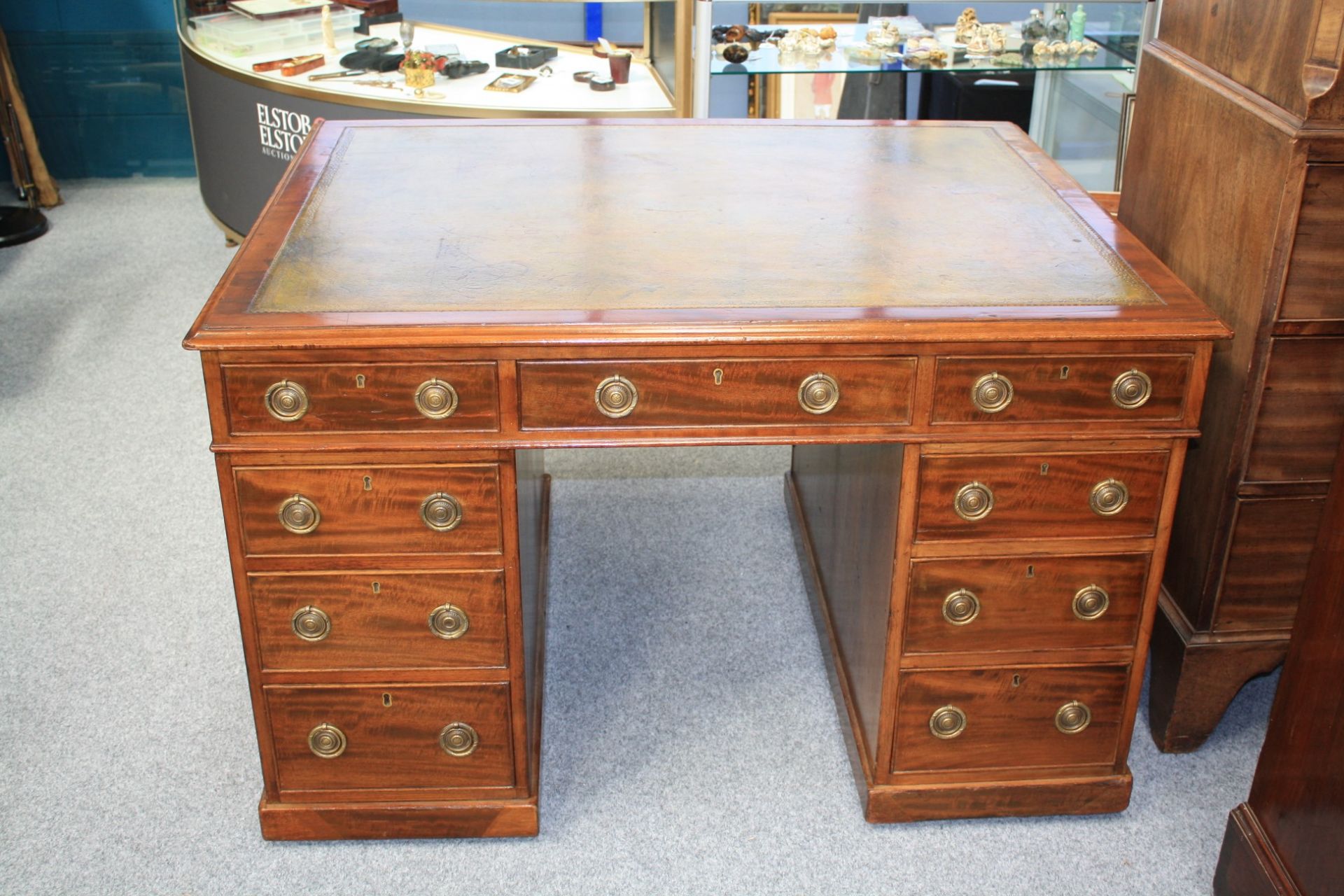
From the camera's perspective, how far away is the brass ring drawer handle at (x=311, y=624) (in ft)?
6.80

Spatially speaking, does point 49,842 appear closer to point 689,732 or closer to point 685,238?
point 689,732

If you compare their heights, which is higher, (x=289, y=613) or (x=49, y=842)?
(x=289, y=613)

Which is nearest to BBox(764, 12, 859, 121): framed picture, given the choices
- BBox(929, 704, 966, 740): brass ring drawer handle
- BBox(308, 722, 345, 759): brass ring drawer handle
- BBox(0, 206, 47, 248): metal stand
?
BBox(929, 704, 966, 740): brass ring drawer handle

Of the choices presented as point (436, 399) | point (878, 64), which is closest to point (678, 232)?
point (436, 399)

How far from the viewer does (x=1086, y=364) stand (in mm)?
1925

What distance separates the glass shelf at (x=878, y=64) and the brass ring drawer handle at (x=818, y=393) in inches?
70.8

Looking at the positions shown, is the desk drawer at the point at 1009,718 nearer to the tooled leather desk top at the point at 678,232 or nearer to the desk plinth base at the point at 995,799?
the desk plinth base at the point at 995,799

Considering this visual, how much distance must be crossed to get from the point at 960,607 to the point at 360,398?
39.0 inches

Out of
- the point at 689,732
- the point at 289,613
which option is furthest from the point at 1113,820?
the point at 289,613

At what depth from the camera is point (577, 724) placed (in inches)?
101

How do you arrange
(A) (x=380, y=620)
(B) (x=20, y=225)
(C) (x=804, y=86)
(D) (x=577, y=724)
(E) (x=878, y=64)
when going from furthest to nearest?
1. (B) (x=20, y=225)
2. (C) (x=804, y=86)
3. (E) (x=878, y=64)
4. (D) (x=577, y=724)
5. (A) (x=380, y=620)

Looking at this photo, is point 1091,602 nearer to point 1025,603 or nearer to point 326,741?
point 1025,603

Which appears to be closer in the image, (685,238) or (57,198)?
(685,238)

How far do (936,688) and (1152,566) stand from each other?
40 cm
